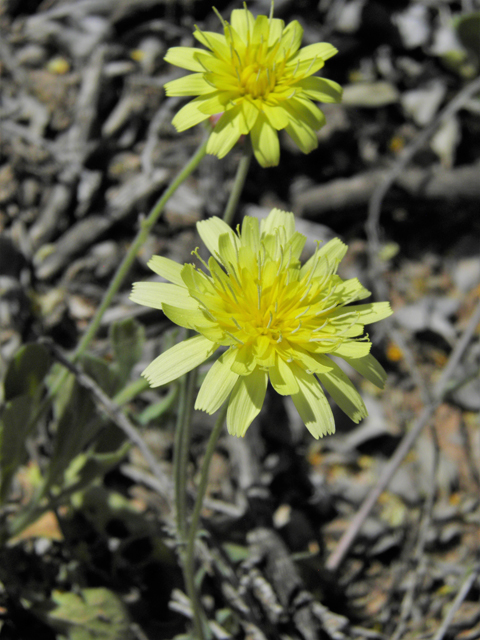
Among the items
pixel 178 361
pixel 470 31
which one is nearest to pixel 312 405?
pixel 178 361

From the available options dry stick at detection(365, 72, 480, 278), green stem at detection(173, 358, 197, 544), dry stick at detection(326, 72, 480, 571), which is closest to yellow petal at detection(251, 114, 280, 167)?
green stem at detection(173, 358, 197, 544)

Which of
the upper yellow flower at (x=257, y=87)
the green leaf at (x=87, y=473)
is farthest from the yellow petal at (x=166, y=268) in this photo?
the green leaf at (x=87, y=473)

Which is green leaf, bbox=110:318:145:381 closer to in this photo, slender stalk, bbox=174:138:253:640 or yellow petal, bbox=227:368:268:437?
slender stalk, bbox=174:138:253:640

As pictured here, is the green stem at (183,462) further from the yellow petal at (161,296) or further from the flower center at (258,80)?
the flower center at (258,80)

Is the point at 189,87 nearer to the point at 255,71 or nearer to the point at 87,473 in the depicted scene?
the point at 255,71

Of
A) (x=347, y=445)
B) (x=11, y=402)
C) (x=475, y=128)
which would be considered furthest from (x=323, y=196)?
(x=11, y=402)
